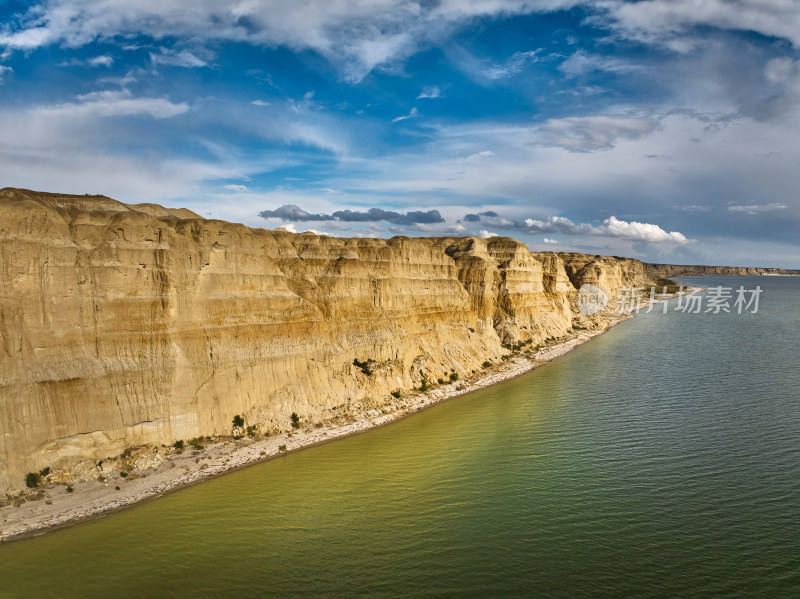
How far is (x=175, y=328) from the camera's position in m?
29.7

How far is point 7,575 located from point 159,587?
6.31 m

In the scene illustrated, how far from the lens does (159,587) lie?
1823cm

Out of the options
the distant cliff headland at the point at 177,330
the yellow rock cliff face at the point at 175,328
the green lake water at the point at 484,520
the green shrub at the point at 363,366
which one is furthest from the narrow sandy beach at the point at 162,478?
the green shrub at the point at 363,366

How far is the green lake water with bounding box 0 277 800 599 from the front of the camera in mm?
17844

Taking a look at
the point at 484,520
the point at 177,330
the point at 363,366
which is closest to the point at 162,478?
the point at 177,330

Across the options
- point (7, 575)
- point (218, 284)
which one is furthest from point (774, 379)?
point (7, 575)

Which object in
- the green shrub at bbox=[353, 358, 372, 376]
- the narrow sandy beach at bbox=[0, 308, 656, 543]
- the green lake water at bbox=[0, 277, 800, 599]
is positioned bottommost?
the green lake water at bbox=[0, 277, 800, 599]

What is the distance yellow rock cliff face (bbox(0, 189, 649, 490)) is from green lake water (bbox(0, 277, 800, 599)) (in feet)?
16.1

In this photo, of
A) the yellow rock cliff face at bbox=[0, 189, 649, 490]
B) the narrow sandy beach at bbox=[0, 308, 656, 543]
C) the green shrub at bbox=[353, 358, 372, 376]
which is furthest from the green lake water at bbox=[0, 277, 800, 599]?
the green shrub at bbox=[353, 358, 372, 376]

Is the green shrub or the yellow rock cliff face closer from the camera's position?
the yellow rock cliff face

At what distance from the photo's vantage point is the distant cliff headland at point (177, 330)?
24.7m

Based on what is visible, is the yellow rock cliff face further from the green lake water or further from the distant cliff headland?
the green lake water

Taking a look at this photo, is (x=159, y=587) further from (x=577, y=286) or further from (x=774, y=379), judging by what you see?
(x=577, y=286)

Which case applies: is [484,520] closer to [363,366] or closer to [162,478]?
[162,478]
